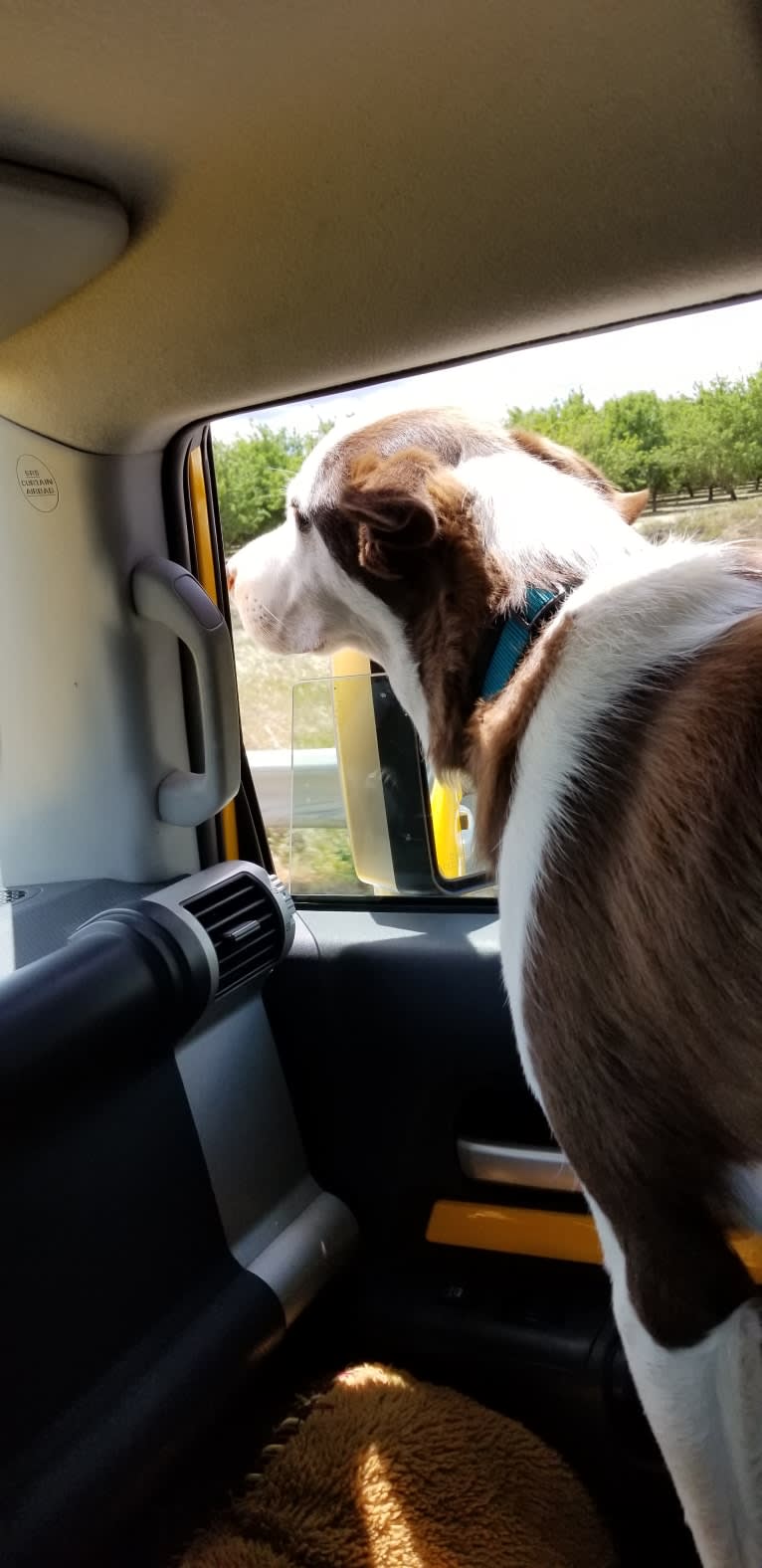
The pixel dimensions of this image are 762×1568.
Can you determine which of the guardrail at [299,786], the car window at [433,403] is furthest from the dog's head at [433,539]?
the guardrail at [299,786]

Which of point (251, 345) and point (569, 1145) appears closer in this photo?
point (569, 1145)

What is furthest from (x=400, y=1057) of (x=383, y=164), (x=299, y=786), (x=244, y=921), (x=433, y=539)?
(x=383, y=164)

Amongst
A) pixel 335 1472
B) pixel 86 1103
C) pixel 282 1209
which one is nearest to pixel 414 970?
pixel 282 1209

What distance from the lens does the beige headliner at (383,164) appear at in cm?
128

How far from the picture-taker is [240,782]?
240 cm

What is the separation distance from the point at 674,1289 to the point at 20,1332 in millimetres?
884

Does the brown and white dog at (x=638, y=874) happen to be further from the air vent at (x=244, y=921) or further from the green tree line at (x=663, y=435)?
the air vent at (x=244, y=921)

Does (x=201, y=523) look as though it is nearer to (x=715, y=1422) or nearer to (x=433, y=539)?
(x=433, y=539)

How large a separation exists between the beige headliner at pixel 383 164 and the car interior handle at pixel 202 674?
44 cm

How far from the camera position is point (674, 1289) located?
1496mm

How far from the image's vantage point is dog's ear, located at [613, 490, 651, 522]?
1.85 metres

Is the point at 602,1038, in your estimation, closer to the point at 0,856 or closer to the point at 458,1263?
the point at 458,1263

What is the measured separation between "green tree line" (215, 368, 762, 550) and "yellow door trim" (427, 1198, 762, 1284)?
1.23 meters

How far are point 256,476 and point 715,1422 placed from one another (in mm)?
1722
